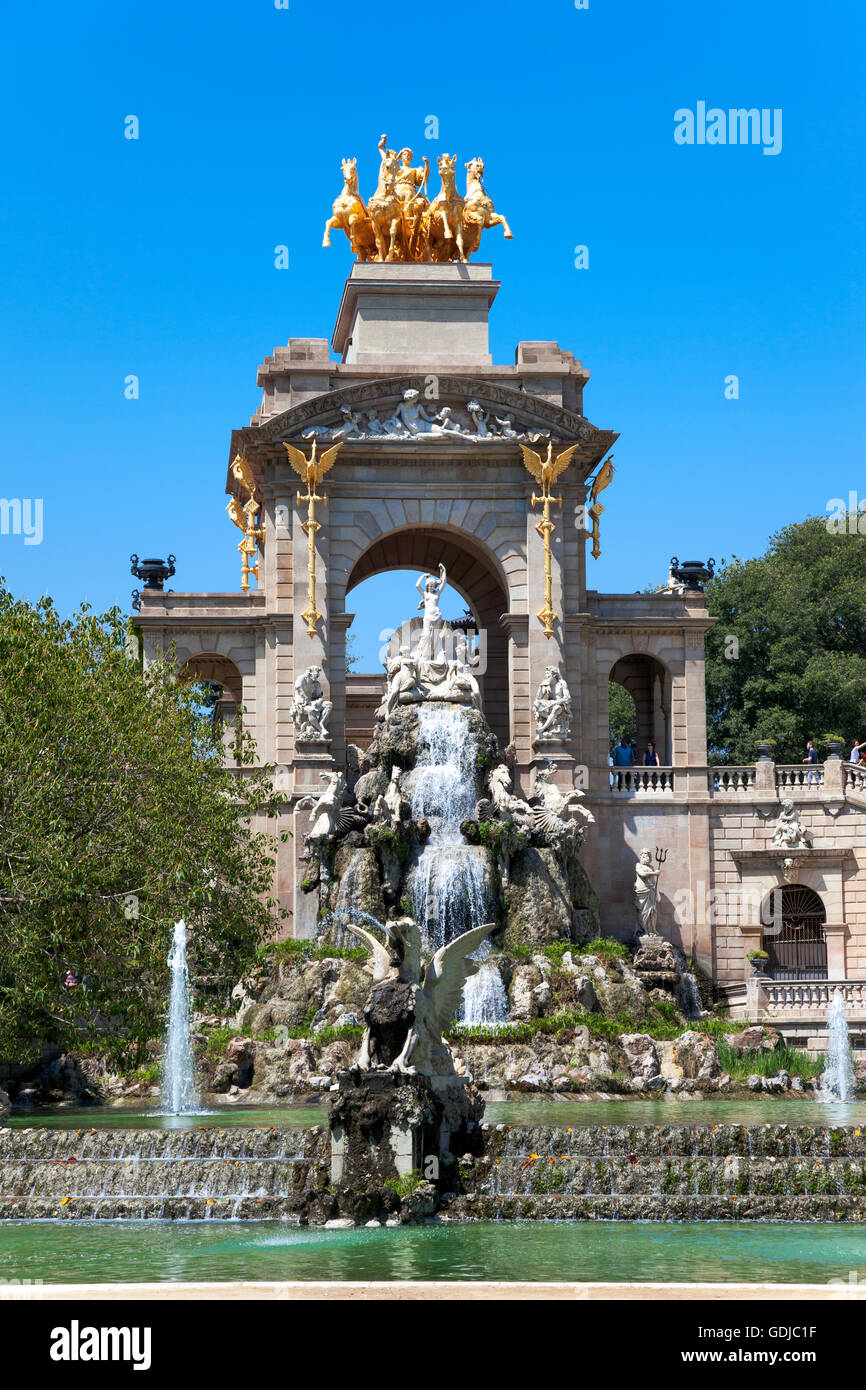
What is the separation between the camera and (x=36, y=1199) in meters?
24.6

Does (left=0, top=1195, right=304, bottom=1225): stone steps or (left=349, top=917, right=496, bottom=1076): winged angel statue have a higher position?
(left=349, top=917, right=496, bottom=1076): winged angel statue

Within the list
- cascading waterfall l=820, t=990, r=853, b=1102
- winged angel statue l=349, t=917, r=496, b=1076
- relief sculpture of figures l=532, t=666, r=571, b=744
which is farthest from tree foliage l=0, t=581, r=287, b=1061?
relief sculpture of figures l=532, t=666, r=571, b=744

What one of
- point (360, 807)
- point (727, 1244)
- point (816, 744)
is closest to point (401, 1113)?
point (727, 1244)

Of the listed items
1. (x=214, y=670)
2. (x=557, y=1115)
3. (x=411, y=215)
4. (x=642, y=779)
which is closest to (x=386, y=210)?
(x=411, y=215)

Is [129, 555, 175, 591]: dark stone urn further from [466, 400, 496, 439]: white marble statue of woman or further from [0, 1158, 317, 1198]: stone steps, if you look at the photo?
[0, 1158, 317, 1198]: stone steps

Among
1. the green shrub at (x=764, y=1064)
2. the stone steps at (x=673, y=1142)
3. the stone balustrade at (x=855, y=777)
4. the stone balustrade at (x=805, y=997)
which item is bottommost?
the stone steps at (x=673, y=1142)

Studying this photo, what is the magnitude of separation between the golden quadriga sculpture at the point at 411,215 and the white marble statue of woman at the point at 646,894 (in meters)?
19.9

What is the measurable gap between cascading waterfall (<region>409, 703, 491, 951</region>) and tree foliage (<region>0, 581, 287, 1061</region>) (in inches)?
266

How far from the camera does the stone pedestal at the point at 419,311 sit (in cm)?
5619

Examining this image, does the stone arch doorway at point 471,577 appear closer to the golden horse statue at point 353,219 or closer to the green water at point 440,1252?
the golden horse statue at point 353,219

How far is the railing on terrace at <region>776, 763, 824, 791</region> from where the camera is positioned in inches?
2099

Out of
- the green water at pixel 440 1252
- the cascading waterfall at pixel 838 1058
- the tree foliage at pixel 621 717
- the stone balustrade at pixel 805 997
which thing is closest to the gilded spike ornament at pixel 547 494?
the stone balustrade at pixel 805 997

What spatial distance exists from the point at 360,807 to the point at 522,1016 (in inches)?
351
